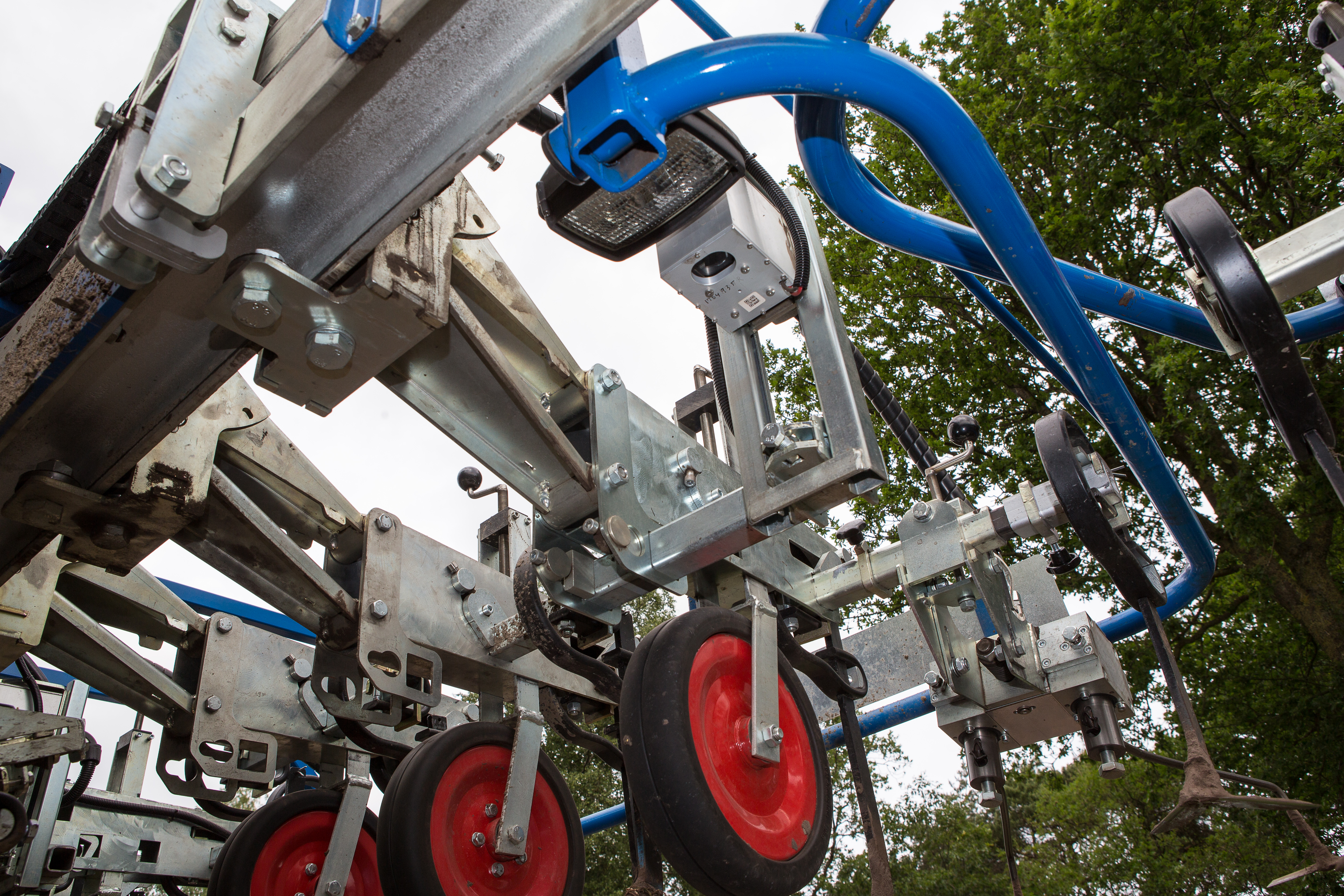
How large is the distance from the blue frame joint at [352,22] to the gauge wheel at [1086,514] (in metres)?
2.28

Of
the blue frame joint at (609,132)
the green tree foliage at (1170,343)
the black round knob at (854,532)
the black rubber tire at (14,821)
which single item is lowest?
the black rubber tire at (14,821)

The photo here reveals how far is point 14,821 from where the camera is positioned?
3504 millimetres

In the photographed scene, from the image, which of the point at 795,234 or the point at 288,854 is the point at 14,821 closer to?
the point at 288,854

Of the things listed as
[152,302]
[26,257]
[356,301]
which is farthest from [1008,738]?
[26,257]

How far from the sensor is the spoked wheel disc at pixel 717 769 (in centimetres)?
228

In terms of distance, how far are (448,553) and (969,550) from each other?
207cm

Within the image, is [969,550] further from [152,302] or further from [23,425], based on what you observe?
[23,425]

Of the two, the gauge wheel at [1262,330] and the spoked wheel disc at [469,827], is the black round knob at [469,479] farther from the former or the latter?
the gauge wheel at [1262,330]

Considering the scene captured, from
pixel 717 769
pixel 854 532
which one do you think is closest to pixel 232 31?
pixel 717 769

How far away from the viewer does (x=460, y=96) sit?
1.85 m

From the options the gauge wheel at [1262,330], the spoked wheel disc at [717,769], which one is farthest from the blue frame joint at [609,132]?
the gauge wheel at [1262,330]

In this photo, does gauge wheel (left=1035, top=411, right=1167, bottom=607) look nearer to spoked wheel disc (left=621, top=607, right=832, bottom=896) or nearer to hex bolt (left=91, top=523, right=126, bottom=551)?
spoked wheel disc (left=621, top=607, right=832, bottom=896)

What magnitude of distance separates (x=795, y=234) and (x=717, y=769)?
5.10ft

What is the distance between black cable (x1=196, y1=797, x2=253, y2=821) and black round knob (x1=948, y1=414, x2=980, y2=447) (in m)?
4.09
